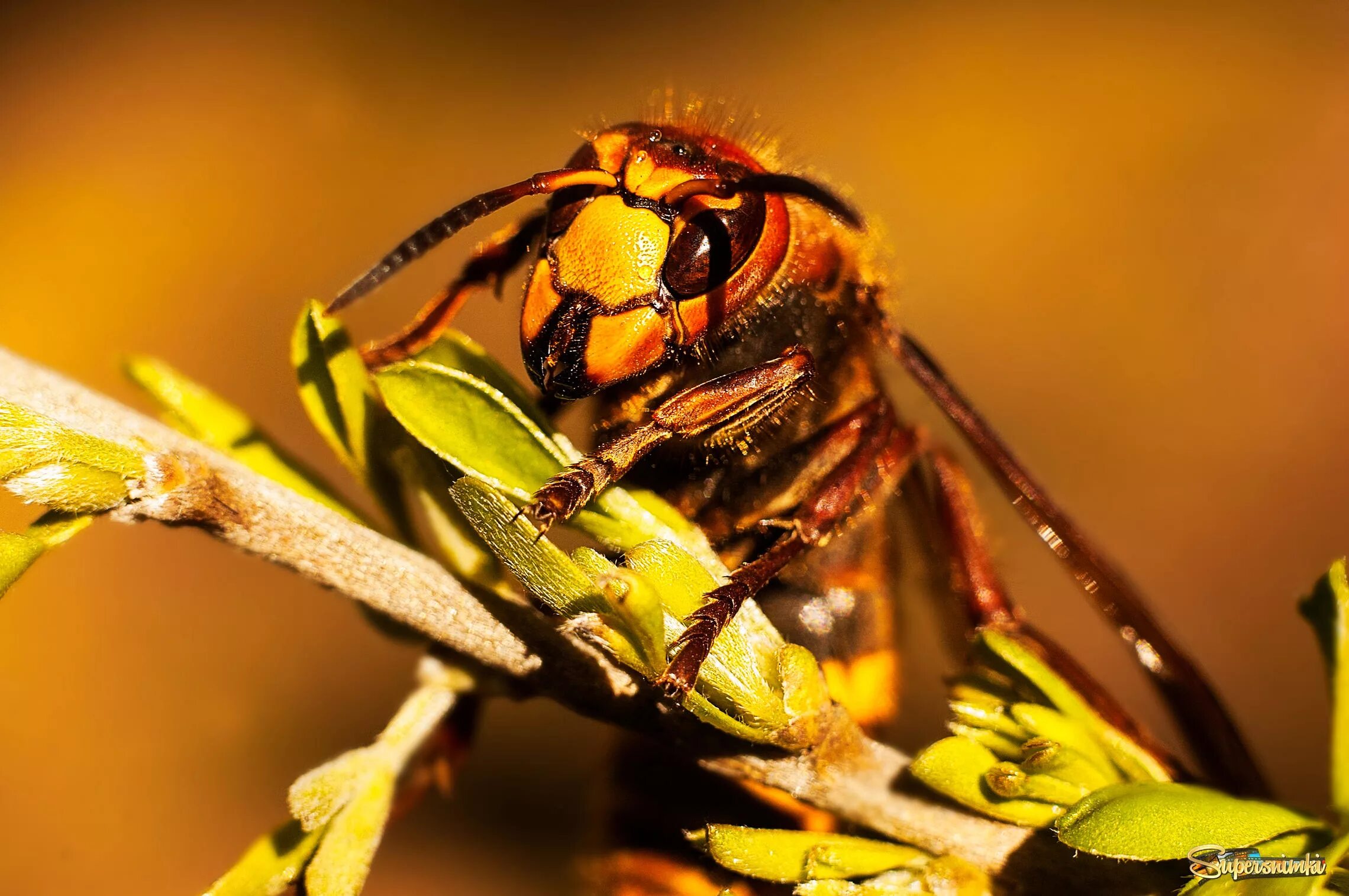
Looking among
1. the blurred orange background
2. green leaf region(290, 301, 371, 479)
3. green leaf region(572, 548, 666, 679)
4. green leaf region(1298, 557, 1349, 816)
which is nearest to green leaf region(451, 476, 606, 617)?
green leaf region(572, 548, 666, 679)

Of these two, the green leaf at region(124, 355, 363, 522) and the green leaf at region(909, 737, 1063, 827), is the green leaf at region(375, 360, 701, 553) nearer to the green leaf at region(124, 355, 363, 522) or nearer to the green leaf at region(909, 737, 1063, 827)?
the green leaf at region(124, 355, 363, 522)

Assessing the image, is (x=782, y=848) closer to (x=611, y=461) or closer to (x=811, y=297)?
(x=611, y=461)

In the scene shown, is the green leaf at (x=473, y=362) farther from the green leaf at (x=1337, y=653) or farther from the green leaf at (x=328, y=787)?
the green leaf at (x=1337, y=653)

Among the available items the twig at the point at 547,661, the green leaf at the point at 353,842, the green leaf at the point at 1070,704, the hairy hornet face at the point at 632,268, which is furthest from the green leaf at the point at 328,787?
the green leaf at the point at 1070,704

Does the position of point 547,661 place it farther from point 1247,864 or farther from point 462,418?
point 1247,864

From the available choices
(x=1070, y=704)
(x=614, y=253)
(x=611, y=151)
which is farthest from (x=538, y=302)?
(x=1070, y=704)
